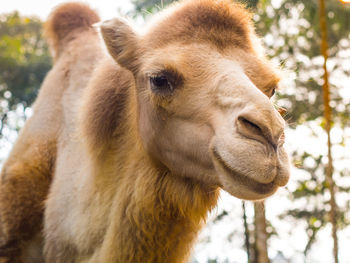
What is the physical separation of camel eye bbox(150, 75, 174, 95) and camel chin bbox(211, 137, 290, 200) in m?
0.61

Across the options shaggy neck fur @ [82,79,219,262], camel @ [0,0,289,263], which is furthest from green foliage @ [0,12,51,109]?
shaggy neck fur @ [82,79,219,262]

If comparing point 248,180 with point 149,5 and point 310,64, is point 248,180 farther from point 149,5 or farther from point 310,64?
point 310,64

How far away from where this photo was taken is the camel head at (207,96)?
2461mm

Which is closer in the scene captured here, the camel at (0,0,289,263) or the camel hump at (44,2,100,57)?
the camel at (0,0,289,263)

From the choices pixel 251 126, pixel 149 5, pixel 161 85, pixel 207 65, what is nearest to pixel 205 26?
pixel 207 65

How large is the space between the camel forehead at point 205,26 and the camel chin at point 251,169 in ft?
3.02

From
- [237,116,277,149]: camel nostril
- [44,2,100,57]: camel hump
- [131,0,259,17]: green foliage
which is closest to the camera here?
[237,116,277,149]: camel nostril

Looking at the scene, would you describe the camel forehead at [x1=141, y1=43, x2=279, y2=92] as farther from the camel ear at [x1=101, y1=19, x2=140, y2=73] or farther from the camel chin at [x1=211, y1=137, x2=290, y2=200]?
the camel chin at [x1=211, y1=137, x2=290, y2=200]

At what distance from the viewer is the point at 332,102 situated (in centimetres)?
1199

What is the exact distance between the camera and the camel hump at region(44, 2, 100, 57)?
579 cm

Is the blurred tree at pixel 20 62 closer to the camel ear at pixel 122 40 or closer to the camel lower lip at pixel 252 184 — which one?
the camel ear at pixel 122 40

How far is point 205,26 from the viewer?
323 centimetres

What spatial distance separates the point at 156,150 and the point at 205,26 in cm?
99

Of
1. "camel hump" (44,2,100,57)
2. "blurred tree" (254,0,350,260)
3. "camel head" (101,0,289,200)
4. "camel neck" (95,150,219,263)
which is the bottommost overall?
"blurred tree" (254,0,350,260)
